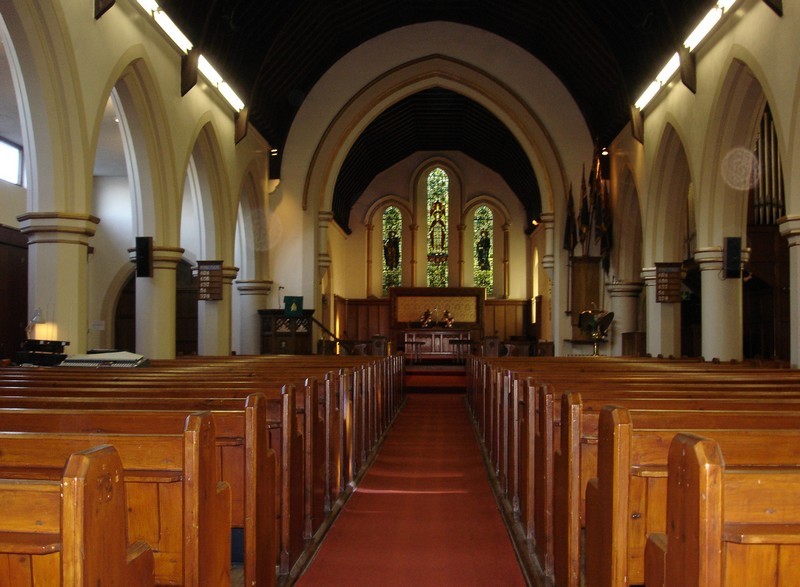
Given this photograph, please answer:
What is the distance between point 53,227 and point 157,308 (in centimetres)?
268

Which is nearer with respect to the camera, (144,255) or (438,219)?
(144,255)

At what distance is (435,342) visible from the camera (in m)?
18.5

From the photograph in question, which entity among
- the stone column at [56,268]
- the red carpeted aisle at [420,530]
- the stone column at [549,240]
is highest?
the stone column at [549,240]

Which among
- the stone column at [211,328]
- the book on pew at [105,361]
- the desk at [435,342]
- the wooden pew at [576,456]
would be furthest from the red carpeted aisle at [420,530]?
the desk at [435,342]

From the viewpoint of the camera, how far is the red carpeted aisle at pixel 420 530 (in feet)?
11.6

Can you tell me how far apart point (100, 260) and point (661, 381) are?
13995 mm

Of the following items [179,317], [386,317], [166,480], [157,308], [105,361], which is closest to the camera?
[166,480]

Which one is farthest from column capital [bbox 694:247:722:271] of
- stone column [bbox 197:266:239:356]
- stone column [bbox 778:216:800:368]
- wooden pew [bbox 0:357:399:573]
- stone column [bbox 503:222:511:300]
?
stone column [bbox 503:222:511:300]

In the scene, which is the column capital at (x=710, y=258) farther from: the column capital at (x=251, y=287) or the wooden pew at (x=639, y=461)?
the column capital at (x=251, y=287)

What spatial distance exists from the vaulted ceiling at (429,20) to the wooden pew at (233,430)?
7.58m

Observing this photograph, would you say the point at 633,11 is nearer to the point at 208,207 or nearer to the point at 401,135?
the point at 208,207

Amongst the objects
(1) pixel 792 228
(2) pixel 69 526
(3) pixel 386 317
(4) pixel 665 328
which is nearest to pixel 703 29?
(1) pixel 792 228

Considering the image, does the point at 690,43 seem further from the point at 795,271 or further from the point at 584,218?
the point at 584,218

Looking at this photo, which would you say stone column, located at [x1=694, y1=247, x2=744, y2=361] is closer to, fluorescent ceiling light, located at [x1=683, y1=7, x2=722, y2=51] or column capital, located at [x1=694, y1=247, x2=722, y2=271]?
column capital, located at [x1=694, y1=247, x2=722, y2=271]
